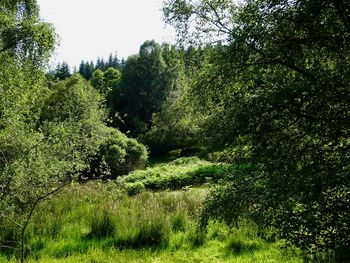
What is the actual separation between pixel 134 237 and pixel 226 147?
4114mm

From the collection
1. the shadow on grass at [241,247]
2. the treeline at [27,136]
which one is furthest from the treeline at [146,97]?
the shadow on grass at [241,247]

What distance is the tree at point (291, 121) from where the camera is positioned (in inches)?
185

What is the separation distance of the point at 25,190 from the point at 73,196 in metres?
3.19

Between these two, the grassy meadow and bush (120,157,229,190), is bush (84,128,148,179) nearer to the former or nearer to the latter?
bush (120,157,229,190)

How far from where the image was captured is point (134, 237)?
8.79 metres

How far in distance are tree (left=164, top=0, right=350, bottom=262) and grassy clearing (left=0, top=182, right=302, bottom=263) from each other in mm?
2339

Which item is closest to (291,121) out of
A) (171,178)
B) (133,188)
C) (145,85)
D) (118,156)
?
(133,188)

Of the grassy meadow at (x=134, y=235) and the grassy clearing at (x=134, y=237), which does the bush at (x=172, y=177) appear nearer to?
the grassy meadow at (x=134, y=235)

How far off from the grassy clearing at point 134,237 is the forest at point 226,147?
35 millimetres

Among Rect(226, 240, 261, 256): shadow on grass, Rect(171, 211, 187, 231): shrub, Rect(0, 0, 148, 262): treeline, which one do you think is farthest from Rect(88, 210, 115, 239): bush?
Rect(226, 240, 261, 256): shadow on grass

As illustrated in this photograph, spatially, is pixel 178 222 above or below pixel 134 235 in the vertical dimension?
above

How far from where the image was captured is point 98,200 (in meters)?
10.9

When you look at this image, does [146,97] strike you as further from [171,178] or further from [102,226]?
[102,226]

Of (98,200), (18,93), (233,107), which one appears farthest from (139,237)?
(18,93)
